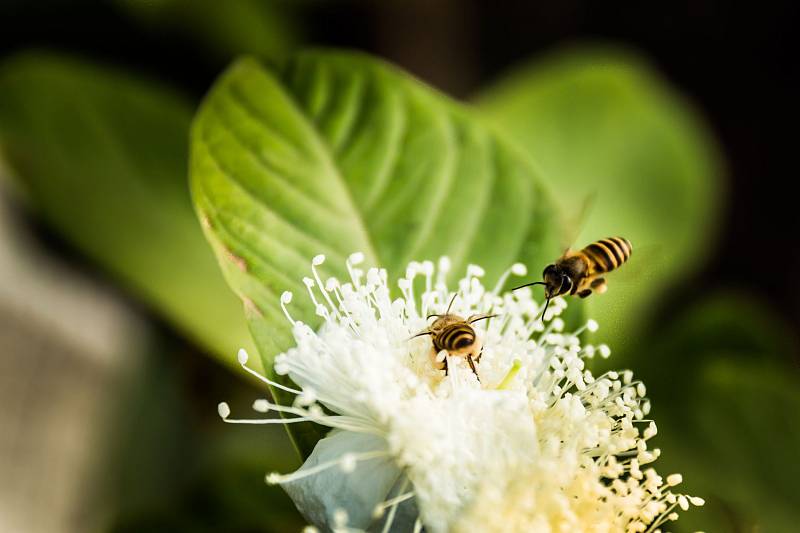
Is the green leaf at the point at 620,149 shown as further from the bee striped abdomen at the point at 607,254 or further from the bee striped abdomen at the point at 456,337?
the bee striped abdomen at the point at 456,337

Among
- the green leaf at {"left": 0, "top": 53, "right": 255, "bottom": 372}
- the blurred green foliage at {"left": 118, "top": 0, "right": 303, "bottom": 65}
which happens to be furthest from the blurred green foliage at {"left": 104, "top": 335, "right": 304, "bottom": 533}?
the blurred green foliage at {"left": 118, "top": 0, "right": 303, "bottom": 65}

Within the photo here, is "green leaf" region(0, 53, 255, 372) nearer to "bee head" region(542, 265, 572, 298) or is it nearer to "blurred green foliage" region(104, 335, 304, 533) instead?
"blurred green foliage" region(104, 335, 304, 533)

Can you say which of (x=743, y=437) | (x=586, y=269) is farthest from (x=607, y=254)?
(x=743, y=437)

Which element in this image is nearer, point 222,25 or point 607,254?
point 607,254

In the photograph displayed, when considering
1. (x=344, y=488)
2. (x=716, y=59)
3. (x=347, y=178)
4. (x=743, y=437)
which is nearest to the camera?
(x=344, y=488)

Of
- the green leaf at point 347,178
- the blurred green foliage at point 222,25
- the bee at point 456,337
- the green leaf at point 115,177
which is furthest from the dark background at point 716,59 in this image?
the bee at point 456,337

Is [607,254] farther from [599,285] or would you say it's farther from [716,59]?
[716,59]
